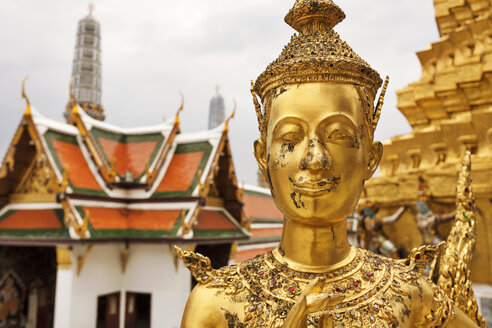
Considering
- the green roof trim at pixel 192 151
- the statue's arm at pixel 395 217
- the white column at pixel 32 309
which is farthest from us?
the white column at pixel 32 309

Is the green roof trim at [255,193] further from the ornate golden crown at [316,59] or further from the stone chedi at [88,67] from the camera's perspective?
the ornate golden crown at [316,59]

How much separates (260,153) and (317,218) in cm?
45

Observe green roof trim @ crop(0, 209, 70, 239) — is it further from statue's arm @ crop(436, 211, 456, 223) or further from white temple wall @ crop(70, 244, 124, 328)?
statue's arm @ crop(436, 211, 456, 223)

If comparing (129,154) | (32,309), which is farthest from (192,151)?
(32,309)

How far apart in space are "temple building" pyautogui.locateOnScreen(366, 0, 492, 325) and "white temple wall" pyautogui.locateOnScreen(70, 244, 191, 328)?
17.3ft

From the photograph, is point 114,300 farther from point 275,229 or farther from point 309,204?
point 309,204

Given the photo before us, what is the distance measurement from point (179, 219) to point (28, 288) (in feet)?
13.3

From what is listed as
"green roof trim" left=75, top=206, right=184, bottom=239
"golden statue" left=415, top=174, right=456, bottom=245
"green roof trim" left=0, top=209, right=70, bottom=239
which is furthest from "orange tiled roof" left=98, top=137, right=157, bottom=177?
"golden statue" left=415, top=174, right=456, bottom=245

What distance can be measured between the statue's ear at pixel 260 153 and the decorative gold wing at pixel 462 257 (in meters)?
1.50

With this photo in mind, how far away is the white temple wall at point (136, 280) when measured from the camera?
841cm

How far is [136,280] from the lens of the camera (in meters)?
9.34

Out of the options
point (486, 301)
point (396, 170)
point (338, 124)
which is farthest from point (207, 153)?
point (338, 124)

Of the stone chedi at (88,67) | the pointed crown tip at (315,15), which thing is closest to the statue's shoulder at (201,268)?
the pointed crown tip at (315,15)

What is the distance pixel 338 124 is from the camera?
158cm
